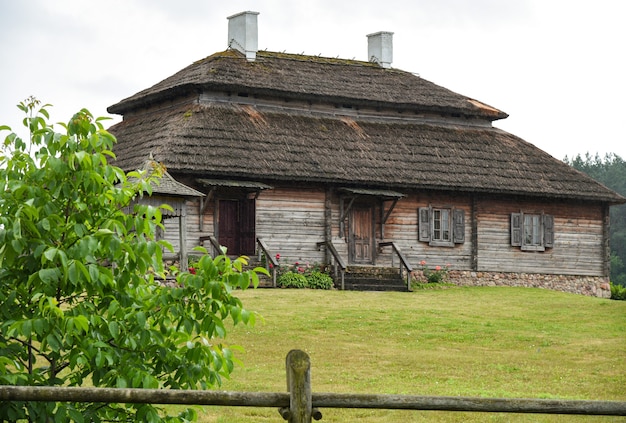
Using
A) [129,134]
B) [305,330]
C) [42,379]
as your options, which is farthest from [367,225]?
[42,379]

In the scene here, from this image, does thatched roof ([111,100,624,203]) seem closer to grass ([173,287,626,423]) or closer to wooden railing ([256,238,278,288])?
wooden railing ([256,238,278,288])

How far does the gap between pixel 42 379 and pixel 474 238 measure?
2585cm

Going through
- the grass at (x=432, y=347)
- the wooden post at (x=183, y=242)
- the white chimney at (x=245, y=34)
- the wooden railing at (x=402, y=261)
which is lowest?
the grass at (x=432, y=347)

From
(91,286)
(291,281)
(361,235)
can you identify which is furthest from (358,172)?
(91,286)

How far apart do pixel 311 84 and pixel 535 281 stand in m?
9.09

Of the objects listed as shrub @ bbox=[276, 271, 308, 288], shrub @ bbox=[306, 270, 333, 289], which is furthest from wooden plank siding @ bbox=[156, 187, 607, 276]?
shrub @ bbox=[276, 271, 308, 288]

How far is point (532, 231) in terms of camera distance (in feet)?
111

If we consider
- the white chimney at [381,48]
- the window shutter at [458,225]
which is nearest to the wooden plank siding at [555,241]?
the window shutter at [458,225]

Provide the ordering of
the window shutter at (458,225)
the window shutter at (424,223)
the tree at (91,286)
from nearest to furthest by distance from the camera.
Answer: the tree at (91,286)
the window shutter at (424,223)
the window shutter at (458,225)

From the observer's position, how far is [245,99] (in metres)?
32.4

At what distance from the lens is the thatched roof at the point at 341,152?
2911 centimetres

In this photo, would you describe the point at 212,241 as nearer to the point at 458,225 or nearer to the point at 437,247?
the point at 437,247

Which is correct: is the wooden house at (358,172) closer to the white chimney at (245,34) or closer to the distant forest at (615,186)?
the white chimney at (245,34)

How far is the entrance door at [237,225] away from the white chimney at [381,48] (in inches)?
433
